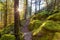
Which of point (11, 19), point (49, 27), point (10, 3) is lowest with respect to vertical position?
point (11, 19)

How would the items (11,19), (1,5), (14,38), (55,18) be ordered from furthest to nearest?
(11,19) < (1,5) < (55,18) < (14,38)

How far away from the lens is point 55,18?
40.0 ft

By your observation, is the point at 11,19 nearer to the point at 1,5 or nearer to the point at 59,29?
the point at 1,5

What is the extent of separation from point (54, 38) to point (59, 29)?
942mm

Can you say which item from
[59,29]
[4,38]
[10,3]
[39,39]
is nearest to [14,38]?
[4,38]

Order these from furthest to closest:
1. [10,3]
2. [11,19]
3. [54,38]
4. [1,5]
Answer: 1. [11,19]
2. [10,3]
3. [1,5]
4. [54,38]

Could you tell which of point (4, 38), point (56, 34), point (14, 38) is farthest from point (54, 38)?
point (4, 38)

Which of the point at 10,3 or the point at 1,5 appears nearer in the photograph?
the point at 1,5

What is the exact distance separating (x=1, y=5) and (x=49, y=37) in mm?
17386

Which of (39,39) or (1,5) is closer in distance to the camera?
(39,39)

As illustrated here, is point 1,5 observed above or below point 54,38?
above

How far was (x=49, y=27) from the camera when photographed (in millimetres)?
9656

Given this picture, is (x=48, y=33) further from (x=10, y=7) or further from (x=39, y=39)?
(x=10, y=7)

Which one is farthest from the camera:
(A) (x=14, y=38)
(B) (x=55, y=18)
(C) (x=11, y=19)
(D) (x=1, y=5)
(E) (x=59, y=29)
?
(C) (x=11, y=19)
